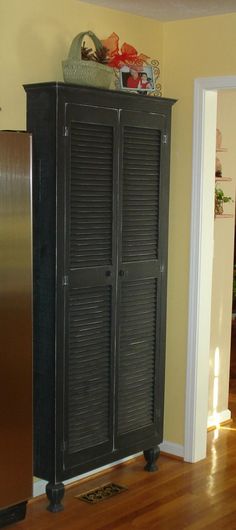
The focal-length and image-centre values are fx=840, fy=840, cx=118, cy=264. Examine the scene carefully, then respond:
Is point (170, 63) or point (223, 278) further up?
point (170, 63)

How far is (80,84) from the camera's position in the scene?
12.9 ft

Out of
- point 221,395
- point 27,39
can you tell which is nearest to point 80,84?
point 27,39

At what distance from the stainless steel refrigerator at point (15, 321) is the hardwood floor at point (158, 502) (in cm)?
29

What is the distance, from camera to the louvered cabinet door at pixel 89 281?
395 cm

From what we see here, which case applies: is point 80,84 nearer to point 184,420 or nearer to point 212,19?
point 212,19

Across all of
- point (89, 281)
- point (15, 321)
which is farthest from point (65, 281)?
point (15, 321)

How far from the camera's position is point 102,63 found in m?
4.16

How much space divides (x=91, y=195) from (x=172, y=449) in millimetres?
1733

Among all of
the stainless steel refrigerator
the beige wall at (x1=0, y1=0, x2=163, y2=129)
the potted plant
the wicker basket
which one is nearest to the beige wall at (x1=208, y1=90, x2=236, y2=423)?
the potted plant

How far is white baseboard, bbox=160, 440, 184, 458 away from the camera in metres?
4.88

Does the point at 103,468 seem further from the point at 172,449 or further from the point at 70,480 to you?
the point at 172,449

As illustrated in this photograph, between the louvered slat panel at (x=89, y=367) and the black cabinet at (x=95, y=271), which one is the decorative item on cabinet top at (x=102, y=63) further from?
the louvered slat panel at (x=89, y=367)

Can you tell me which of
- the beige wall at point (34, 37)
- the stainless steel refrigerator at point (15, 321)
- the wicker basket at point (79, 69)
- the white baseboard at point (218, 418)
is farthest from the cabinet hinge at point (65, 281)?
the white baseboard at point (218, 418)

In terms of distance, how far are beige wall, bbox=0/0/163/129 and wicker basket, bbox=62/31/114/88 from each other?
0.16 metres
